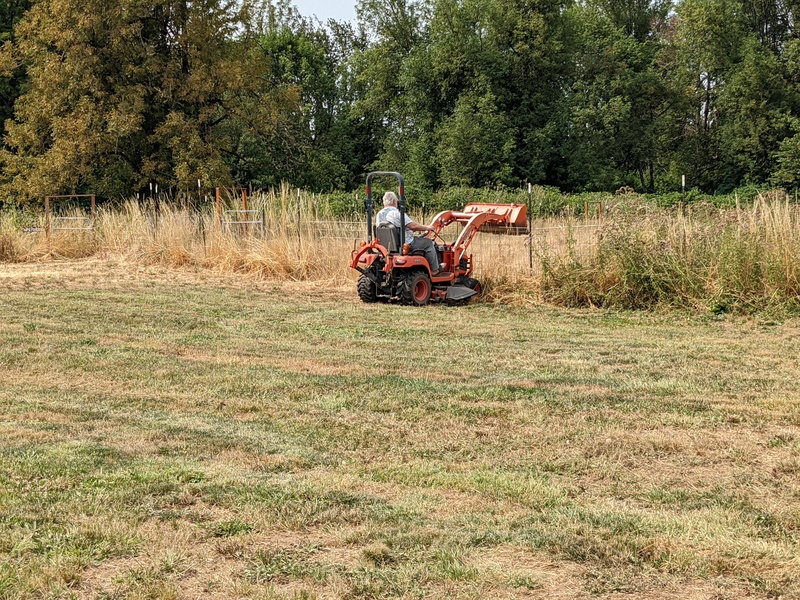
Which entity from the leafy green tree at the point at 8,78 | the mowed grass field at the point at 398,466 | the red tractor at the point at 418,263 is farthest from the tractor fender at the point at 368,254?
the leafy green tree at the point at 8,78

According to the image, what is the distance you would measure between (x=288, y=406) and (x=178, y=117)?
25.6m

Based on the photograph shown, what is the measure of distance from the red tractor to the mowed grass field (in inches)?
127

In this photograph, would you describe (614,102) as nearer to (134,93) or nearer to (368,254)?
(134,93)

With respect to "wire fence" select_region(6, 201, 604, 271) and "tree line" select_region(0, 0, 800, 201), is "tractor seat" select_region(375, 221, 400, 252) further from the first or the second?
"tree line" select_region(0, 0, 800, 201)

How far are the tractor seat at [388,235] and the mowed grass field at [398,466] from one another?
10.8 feet

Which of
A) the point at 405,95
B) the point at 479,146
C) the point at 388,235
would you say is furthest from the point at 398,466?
the point at 405,95

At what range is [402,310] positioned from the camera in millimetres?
12812

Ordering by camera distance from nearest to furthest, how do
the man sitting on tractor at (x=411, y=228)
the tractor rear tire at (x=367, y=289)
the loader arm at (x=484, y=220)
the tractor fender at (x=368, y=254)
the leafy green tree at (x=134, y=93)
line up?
the man sitting on tractor at (x=411, y=228)
the tractor fender at (x=368, y=254)
the tractor rear tire at (x=367, y=289)
the loader arm at (x=484, y=220)
the leafy green tree at (x=134, y=93)

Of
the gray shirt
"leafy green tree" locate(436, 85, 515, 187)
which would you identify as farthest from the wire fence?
"leafy green tree" locate(436, 85, 515, 187)

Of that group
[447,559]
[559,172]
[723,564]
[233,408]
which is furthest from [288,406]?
[559,172]

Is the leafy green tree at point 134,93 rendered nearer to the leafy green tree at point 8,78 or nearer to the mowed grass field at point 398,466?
the leafy green tree at point 8,78

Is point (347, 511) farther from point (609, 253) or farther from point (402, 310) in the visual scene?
point (609, 253)

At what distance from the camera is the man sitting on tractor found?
13344 millimetres

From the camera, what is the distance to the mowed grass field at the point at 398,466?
3820 millimetres
